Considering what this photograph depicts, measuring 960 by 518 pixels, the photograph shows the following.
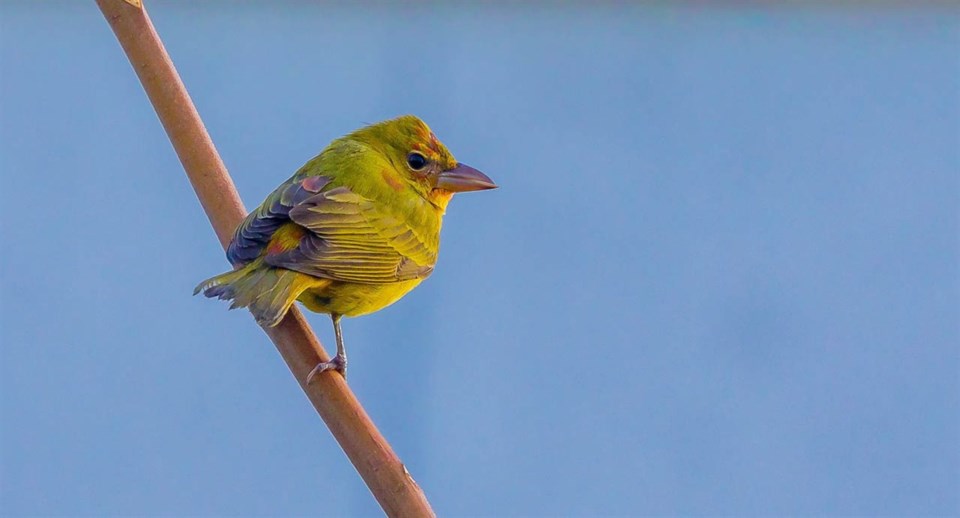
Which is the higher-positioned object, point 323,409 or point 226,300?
point 226,300

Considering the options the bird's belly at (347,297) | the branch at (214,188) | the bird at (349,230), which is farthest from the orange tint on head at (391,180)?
the branch at (214,188)

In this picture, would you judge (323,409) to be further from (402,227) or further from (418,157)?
(418,157)

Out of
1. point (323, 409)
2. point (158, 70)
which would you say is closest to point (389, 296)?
point (323, 409)

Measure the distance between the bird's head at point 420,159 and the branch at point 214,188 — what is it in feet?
2.26

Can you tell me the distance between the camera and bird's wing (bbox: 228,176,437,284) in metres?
2.06

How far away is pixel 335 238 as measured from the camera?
7.14ft

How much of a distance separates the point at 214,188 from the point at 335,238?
0.92ft

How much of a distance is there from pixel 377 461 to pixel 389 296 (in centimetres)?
68

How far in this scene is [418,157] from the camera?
276 cm

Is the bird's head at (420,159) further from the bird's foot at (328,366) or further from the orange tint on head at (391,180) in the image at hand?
the bird's foot at (328,366)

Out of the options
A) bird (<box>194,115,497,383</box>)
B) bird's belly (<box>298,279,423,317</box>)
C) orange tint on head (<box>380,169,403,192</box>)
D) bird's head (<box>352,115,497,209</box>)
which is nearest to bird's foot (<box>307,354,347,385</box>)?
bird (<box>194,115,497,383</box>)

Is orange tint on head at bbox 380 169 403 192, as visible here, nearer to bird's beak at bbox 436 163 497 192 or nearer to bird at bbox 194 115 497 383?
bird at bbox 194 115 497 383

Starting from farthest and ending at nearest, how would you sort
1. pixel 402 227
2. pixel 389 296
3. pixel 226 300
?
pixel 402 227
pixel 389 296
pixel 226 300

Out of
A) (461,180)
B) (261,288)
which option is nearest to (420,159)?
(461,180)
